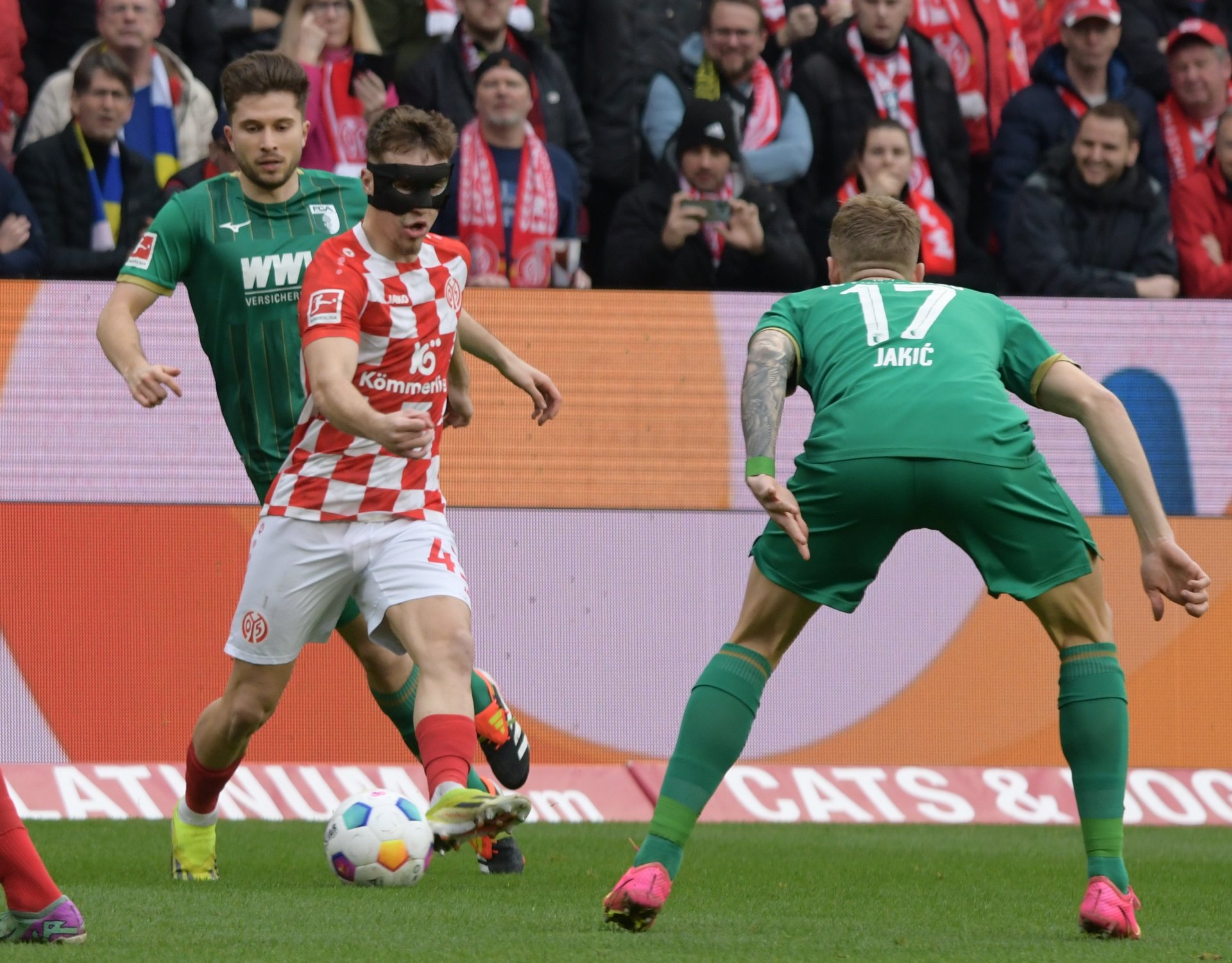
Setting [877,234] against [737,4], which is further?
[737,4]

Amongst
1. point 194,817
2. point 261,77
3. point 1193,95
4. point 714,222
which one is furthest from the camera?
point 1193,95

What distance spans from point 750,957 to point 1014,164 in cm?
→ 704

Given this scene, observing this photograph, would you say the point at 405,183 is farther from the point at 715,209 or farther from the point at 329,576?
the point at 715,209

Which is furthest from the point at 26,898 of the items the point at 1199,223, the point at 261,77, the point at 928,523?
Result: the point at 1199,223

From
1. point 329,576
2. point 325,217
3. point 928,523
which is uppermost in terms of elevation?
point 325,217

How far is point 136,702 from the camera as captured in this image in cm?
827

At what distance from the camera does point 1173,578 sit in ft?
14.5

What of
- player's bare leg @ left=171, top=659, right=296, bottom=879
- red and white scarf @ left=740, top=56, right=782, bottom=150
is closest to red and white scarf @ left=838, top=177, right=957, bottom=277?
red and white scarf @ left=740, top=56, right=782, bottom=150

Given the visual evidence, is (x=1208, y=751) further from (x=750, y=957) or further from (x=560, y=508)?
(x=750, y=957)

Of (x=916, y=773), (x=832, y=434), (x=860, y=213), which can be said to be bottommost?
(x=916, y=773)

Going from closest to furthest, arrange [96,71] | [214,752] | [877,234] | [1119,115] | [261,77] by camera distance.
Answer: [877,234]
[261,77]
[214,752]
[96,71]
[1119,115]

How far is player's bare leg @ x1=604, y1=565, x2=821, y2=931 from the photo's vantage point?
449 cm

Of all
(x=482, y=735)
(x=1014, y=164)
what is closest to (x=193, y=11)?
(x=1014, y=164)

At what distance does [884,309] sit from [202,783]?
2.70 m
